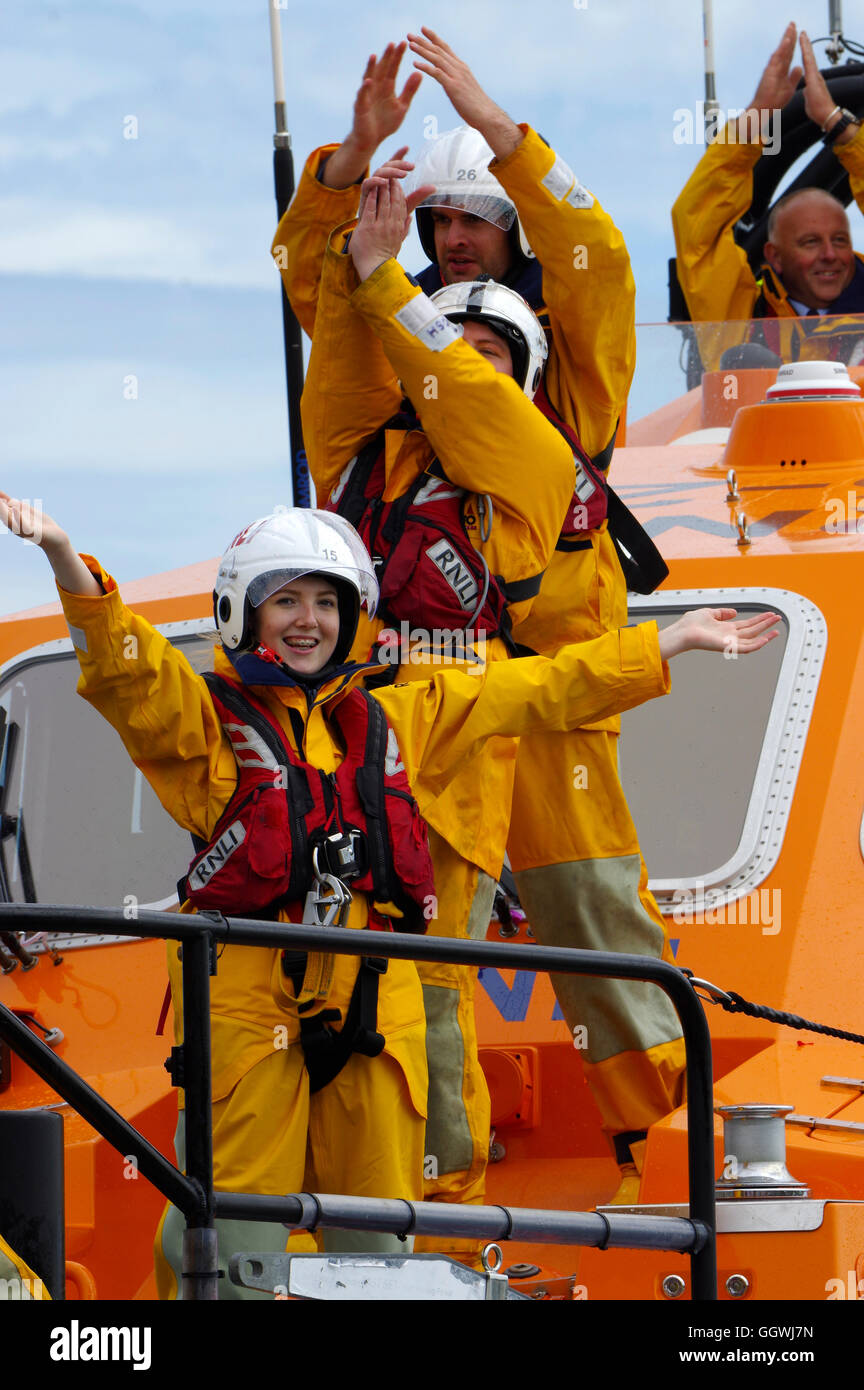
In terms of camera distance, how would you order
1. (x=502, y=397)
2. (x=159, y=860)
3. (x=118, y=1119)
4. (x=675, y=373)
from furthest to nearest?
(x=675, y=373) < (x=159, y=860) < (x=502, y=397) < (x=118, y=1119)

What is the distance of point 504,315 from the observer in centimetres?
425

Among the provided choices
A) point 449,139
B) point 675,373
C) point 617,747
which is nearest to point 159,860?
→ point 617,747

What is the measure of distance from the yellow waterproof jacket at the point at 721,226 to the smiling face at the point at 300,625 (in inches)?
158

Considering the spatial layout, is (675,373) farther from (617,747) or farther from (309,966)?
(309,966)

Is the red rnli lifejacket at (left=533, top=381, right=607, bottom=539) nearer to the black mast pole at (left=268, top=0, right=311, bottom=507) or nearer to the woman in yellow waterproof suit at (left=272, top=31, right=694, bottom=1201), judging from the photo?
the woman in yellow waterproof suit at (left=272, top=31, right=694, bottom=1201)

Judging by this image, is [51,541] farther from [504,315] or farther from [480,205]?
[480,205]

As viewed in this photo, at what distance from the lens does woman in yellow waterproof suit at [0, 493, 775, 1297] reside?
3.35 metres

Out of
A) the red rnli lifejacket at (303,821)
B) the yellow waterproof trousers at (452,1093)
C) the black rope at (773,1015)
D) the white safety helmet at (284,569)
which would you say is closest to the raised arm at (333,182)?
the white safety helmet at (284,569)

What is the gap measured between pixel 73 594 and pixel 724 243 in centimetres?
470

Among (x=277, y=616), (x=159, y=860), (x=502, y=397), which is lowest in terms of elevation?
(x=159, y=860)

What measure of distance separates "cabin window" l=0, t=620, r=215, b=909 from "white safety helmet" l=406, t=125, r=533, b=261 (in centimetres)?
130

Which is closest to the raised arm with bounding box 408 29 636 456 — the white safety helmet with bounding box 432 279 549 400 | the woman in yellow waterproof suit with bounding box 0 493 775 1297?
the white safety helmet with bounding box 432 279 549 400

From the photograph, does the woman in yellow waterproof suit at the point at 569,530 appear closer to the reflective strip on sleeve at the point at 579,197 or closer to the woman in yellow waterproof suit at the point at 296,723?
the reflective strip on sleeve at the point at 579,197

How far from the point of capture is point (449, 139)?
15.4 ft
